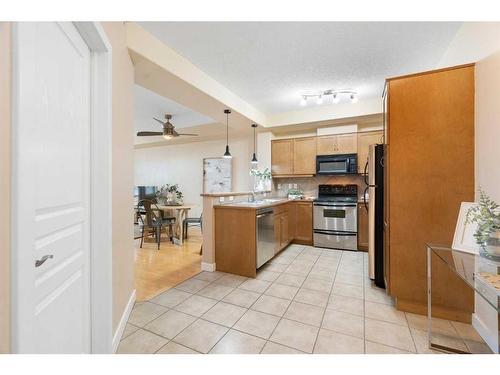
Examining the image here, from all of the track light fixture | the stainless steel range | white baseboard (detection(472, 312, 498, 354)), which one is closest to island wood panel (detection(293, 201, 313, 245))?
the stainless steel range

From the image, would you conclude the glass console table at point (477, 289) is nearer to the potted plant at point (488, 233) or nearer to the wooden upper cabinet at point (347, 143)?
the potted plant at point (488, 233)

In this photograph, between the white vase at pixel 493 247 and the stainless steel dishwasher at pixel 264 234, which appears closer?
the white vase at pixel 493 247

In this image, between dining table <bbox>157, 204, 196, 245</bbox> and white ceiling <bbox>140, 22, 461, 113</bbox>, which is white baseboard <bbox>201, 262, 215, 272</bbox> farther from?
white ceiling <bbox>140, 22, 461, 113</bbox>

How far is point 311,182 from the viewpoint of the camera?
501 cm

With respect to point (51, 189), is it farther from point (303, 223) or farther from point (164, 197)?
point (164, 197)

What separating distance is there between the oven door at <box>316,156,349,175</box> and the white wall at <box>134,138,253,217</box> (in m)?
1.75

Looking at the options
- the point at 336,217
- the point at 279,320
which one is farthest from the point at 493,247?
the point at 336,217

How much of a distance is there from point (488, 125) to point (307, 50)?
1.83m

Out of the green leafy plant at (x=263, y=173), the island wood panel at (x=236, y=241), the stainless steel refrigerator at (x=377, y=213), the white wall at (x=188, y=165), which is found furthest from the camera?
the white wall at (x=188, y=165)

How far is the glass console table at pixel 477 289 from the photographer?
3.75 ft

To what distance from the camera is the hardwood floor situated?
2.61 meters

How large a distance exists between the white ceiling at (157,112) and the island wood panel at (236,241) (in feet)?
8.50

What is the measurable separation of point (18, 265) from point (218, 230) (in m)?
2.43

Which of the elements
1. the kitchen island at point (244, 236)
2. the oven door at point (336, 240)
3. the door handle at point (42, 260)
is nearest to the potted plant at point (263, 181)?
the kitchen island at point (244, 236)
